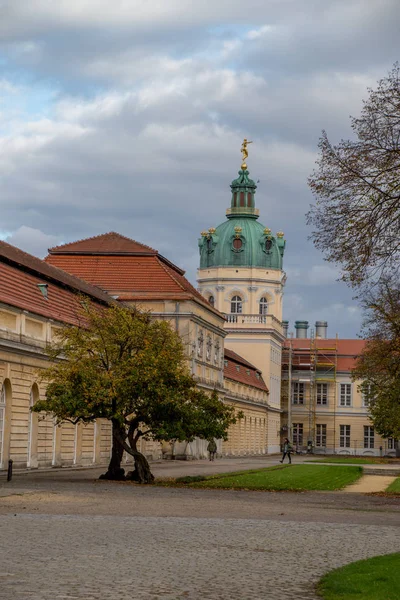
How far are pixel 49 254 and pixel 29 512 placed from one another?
52.3 m

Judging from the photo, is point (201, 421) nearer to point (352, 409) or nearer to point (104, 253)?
point (104, 253)

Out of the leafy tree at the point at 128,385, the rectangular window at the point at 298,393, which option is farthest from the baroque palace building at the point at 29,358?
the rectangular window at the point at 298,393

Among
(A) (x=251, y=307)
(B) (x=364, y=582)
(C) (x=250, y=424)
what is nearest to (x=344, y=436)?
(A) (x=251, y=307)

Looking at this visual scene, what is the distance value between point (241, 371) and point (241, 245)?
19.3 m

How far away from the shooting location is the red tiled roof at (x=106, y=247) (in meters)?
71.8

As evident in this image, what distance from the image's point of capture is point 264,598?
11453 millimetres

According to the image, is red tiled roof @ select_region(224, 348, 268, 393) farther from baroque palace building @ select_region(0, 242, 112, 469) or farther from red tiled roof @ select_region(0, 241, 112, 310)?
baroque palace building @ select_region(0, 242, 112, 469)

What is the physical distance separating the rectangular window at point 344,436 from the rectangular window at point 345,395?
2808mm

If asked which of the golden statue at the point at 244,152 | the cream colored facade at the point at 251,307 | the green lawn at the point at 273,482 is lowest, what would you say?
the green lawn at the point at 273,482

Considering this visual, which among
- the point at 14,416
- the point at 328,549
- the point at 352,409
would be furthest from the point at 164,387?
the point at 352,409

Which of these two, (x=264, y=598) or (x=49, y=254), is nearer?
(x=264, y=598)

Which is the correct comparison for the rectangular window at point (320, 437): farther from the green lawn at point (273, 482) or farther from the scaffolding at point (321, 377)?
the green lawn at point (273, 482)

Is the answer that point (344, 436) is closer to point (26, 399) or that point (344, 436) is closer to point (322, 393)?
point (322, 393)

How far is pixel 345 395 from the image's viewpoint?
132 m
